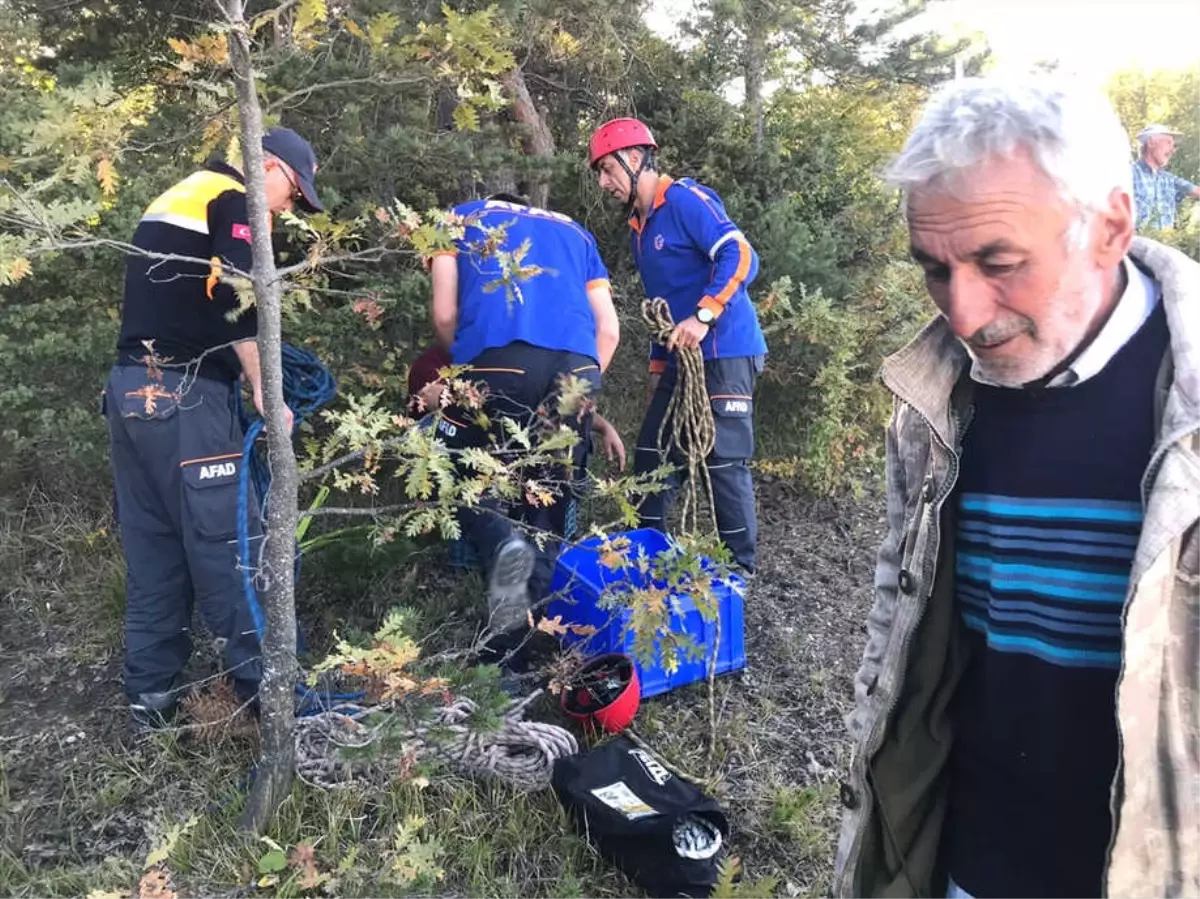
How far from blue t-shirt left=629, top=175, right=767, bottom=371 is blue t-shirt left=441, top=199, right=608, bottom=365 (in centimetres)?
68

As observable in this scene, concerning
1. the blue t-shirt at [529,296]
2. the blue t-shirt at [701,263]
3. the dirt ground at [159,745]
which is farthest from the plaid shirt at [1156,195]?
the blue t-shirt at [529,296]

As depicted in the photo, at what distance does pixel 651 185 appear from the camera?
4574 millimetres

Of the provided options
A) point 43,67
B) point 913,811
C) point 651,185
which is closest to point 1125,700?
point 913,811

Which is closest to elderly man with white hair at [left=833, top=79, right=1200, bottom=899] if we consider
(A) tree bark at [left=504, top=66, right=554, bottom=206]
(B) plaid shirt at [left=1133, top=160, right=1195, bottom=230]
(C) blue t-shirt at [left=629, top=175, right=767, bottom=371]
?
(C) blue t-shirt at [left=629, top=175, right=767, bottom=371]

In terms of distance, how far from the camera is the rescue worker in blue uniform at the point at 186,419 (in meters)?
3.03

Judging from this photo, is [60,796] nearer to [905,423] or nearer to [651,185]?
[905,423]

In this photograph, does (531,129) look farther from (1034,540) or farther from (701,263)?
(1034,540)

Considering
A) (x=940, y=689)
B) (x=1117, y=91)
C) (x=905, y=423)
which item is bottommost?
(x=940, y=689)

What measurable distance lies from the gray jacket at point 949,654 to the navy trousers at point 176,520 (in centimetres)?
222

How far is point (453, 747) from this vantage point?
300 cm

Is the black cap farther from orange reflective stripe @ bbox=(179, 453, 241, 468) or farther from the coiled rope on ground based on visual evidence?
the coiled rope on ground

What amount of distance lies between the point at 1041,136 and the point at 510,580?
2.59 m

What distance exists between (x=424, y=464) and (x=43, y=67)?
498cm

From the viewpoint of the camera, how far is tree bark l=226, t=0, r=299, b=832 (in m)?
2.33
